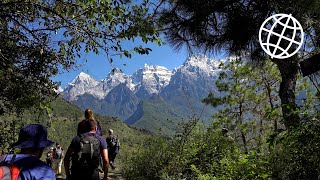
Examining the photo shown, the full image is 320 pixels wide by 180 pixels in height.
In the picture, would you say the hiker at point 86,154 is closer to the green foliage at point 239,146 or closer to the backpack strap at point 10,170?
the green foliage at point 239,146

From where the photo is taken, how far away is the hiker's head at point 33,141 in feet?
8.98

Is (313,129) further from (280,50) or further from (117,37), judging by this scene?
(117,37)

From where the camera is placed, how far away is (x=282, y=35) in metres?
6.37

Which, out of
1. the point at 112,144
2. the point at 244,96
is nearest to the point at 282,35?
the point at 112,144

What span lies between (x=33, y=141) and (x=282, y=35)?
5.01 meters

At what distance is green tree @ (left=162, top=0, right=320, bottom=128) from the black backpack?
3.14 metres

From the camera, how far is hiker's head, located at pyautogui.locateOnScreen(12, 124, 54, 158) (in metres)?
2.74

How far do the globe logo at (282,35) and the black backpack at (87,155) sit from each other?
11.2 ft

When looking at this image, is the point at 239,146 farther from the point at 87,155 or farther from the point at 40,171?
the point at 40,171

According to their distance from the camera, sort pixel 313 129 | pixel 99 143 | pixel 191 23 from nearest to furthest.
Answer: pixel 313 129
pixel 99 143
pixel 191 23

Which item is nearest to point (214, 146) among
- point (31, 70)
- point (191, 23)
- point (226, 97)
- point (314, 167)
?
point (191, 23)

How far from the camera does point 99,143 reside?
18.9 feet

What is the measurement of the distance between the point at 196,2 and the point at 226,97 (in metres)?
17.3

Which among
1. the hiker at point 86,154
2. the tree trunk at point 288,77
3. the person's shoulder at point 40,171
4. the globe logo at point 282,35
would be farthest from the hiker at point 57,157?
the person's shoulder at point 40,171
